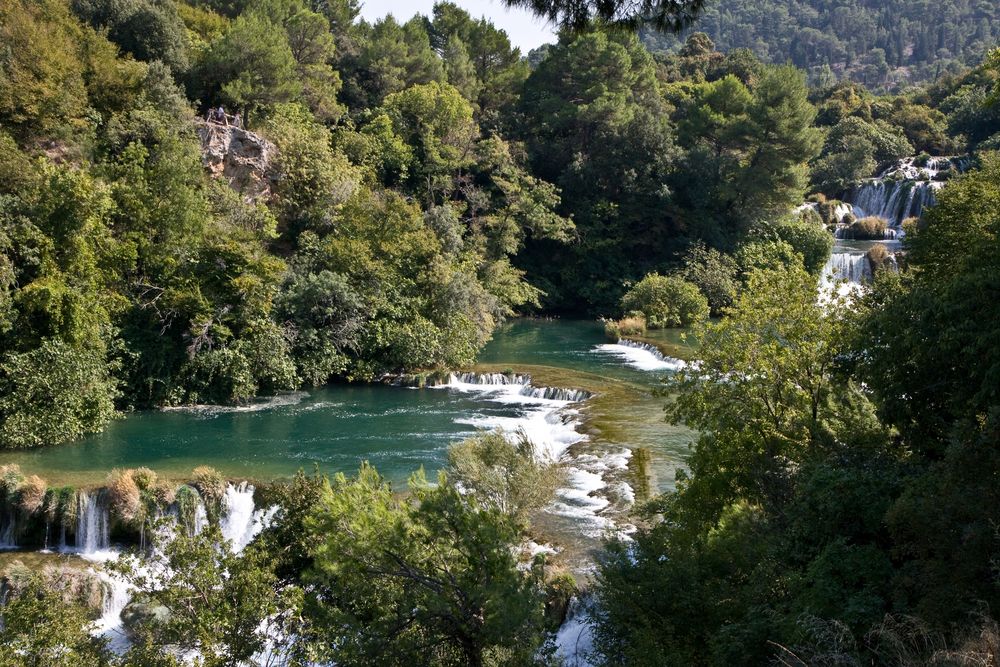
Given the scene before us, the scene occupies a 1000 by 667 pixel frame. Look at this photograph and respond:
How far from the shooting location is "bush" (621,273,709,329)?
3659 centimetres

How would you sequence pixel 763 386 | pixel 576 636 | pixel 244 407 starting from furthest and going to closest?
pixel 244 407, pixel 763 386, pixel 576 636

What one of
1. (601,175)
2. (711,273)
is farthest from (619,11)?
(601,175)

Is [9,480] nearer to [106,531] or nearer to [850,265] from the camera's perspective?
[106,531]

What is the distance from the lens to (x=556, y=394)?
81.0ft

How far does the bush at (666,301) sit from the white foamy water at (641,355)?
402cm

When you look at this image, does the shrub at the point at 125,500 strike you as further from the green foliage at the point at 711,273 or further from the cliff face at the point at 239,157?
the green foliage at the point at 711,273

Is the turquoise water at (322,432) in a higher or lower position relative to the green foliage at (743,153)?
lower

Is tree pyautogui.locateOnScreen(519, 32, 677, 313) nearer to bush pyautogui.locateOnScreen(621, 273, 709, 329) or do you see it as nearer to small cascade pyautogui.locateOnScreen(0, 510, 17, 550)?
bush pyautogui.locateOnScreen(621, 273, 709, 329)

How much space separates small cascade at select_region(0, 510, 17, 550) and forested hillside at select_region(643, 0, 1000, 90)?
13765cm

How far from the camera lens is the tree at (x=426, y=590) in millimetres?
8320

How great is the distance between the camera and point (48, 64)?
26.5 metres

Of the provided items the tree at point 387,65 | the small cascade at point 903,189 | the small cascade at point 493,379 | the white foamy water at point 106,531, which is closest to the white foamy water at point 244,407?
the small cascade at point 493,379

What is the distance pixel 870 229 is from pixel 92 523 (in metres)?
43.9

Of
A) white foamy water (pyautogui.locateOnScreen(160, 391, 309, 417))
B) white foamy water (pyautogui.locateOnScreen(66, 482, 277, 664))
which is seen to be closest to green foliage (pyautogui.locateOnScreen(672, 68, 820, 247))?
white foamy water (pyautogui.locateOnScreen(160, 391, 309, 417))
